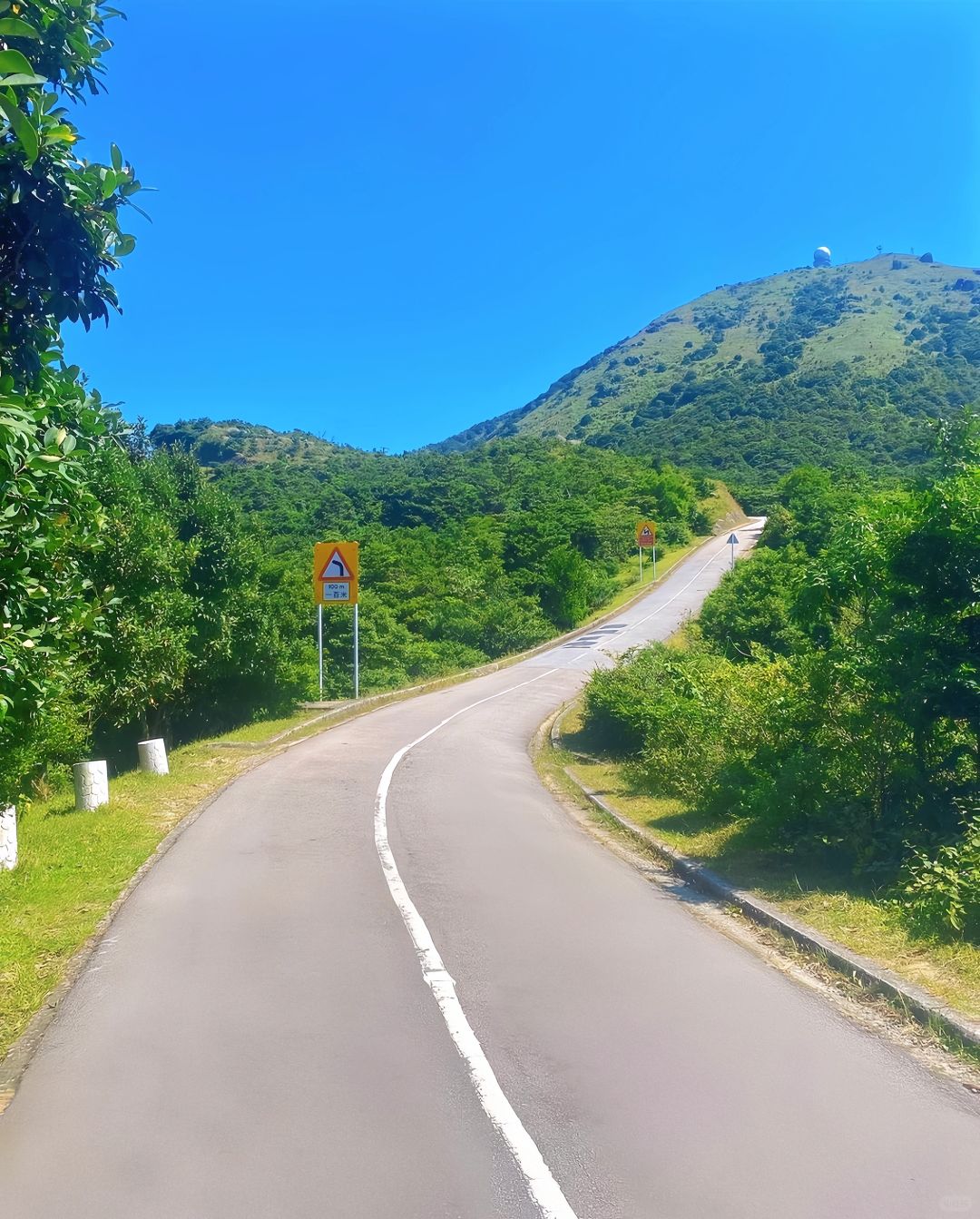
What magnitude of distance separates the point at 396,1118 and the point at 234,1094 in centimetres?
86

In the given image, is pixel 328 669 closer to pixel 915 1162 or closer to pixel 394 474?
pixel 915 1162

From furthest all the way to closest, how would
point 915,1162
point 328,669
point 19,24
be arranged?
point 328,669 < point 915,1162 < point 19,24

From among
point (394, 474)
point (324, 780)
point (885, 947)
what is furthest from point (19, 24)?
point (394, 474)

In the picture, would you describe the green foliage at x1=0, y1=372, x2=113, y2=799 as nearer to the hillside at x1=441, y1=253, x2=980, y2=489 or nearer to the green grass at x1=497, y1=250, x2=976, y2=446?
the hillside at x1=441, y1=253, x2=980, y2=489

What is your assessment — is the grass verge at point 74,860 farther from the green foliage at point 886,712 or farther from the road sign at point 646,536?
the road sign at point 646,536

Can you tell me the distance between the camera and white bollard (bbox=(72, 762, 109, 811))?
12078mm

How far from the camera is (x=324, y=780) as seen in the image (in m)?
14.9

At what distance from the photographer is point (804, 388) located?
121 metres

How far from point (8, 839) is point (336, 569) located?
1460 centimetres

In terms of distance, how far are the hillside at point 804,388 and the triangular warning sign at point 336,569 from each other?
58.4 metres

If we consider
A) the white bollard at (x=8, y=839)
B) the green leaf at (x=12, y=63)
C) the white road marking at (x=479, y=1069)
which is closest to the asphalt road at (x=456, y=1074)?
the white road marking at (x=479, y=1069)

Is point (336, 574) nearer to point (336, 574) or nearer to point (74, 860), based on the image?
point (336, 574)

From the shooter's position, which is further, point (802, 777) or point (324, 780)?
point (324, 780)

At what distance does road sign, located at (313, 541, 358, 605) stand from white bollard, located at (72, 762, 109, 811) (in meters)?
11.1
